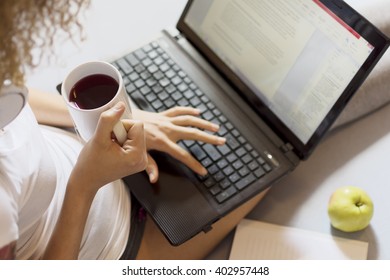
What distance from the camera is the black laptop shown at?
2.50 feet

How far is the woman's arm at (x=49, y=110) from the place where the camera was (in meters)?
0.85

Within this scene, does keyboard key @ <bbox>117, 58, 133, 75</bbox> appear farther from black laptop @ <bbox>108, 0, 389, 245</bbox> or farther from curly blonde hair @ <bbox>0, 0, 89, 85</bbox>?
curly blonde hair @ <bbox>0, 0, 89, 85</bbox>

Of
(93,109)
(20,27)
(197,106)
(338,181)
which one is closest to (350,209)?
(338,181)

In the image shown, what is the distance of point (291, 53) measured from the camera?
2.68 ft

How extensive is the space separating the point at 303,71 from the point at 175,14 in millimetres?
388

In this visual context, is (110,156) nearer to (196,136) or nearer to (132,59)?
(196,136)

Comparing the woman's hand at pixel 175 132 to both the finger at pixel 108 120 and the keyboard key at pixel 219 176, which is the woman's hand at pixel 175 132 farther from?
the finger at pixel 108 120

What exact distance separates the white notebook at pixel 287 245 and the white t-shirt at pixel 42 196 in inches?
7.3

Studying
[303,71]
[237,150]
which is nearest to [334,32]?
[303,71]

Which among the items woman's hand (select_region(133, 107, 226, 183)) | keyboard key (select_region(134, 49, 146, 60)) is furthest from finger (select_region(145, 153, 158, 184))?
keyboard key (select_region(134, 49, 146, 60))

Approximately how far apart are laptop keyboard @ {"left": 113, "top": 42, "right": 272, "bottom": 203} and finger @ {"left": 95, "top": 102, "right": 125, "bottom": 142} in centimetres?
22

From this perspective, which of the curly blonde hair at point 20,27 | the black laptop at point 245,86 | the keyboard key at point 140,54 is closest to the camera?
the curly blonde hair at point 20,27

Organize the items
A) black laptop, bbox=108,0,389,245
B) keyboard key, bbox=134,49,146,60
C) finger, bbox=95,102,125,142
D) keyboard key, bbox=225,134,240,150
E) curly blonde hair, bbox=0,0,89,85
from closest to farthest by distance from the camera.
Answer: curly blonde hair, bbox=0,0,89,85
finger, bbox=95,102,125,142
black laptop, bbox=108,0,389,245
keyboard key, bbox=225,134,240,150
keyboard key, bbox=134,49,146,60

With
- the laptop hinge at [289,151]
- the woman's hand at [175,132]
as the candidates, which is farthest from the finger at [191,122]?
the laptop hinge at [289,151]
